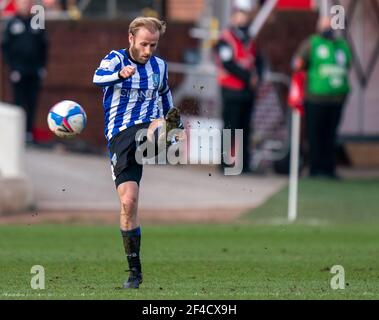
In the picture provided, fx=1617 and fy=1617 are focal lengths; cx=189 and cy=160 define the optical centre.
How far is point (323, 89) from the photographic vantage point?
74.3ft

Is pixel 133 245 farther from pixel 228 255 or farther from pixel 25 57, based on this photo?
pixel 25 57

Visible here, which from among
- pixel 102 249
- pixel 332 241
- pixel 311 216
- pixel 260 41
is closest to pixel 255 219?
pixel 311 216

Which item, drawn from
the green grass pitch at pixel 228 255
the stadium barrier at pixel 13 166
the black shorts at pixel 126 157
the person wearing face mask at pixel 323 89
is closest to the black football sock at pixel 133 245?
the green grass pitch at pixel 228 255

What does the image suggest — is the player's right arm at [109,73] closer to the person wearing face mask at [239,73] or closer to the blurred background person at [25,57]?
the person wearing face mask at [239,73]

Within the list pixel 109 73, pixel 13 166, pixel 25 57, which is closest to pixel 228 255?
pixel 109 73

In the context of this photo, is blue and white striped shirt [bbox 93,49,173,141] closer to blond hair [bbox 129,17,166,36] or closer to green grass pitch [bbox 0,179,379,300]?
blond hair [bbox 129,17,166,36]

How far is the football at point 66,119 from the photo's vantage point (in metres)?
12.3

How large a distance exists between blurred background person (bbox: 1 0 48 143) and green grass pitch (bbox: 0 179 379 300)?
205 inches

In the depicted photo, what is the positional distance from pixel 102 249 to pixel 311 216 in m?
4.45

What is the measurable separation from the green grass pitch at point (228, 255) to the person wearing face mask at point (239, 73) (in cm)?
206

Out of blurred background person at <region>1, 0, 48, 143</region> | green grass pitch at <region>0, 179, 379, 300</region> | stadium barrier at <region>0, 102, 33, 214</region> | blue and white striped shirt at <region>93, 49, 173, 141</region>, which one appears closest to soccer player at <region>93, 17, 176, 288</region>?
blue and white striped shirt at <region>93, 49, 173, 141</region>

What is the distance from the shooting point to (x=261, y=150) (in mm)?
24562

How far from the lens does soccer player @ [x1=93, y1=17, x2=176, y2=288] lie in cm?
1208

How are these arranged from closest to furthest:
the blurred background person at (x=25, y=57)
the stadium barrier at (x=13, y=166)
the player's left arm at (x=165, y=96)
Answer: the player's left arm at (x=165, y=96), the stadium barrier at (x=13, y=166), the blurred background person at (x=25, y=57)
